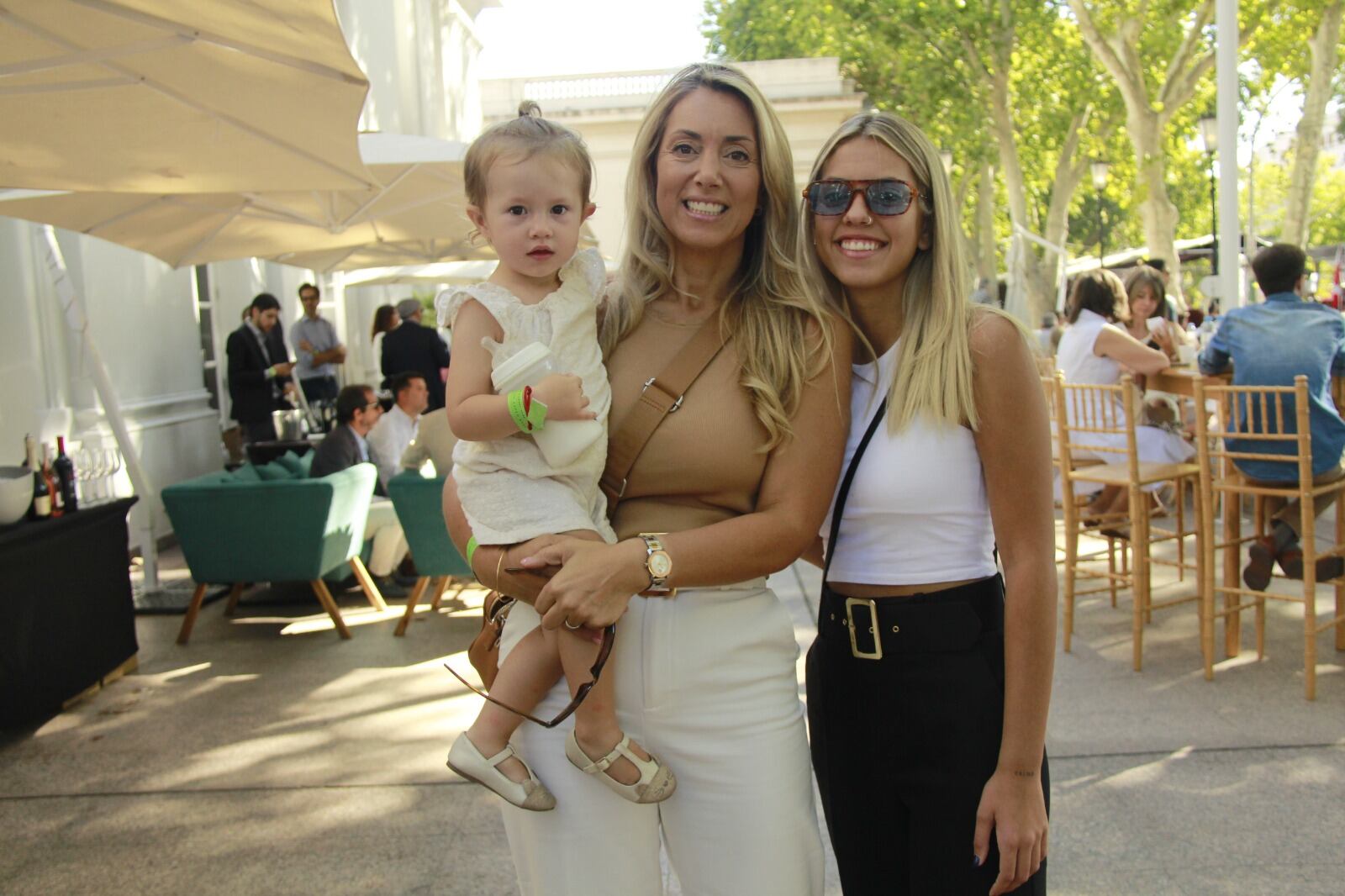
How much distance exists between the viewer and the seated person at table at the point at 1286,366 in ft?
17.6

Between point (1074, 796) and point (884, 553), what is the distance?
262cm

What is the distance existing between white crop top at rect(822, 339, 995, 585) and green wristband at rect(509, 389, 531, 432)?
22.1 inches

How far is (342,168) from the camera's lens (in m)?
5.64

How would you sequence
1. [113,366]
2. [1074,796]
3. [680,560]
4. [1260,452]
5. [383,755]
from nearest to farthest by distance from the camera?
[680,560], [1074,796], [383,755], [1260,452], [113,366]

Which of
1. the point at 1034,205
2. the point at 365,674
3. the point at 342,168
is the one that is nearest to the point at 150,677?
the point at 365,674

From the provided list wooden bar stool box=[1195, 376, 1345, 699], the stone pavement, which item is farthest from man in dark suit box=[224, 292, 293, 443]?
wooden bar stool box=[1195, 376, 1345, 699]

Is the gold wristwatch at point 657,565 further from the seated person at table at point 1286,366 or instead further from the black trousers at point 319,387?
the black trousers at point 319,387

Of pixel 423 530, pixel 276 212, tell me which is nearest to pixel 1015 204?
pixel 276 212

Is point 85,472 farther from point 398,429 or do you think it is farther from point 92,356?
point 398,429

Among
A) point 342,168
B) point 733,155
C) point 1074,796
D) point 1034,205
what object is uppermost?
point 1034,205

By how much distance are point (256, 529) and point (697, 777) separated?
5127 millimetres

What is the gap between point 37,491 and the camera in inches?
209

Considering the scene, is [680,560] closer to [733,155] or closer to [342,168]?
[733,155]

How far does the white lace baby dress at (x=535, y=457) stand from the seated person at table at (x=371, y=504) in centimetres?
585
